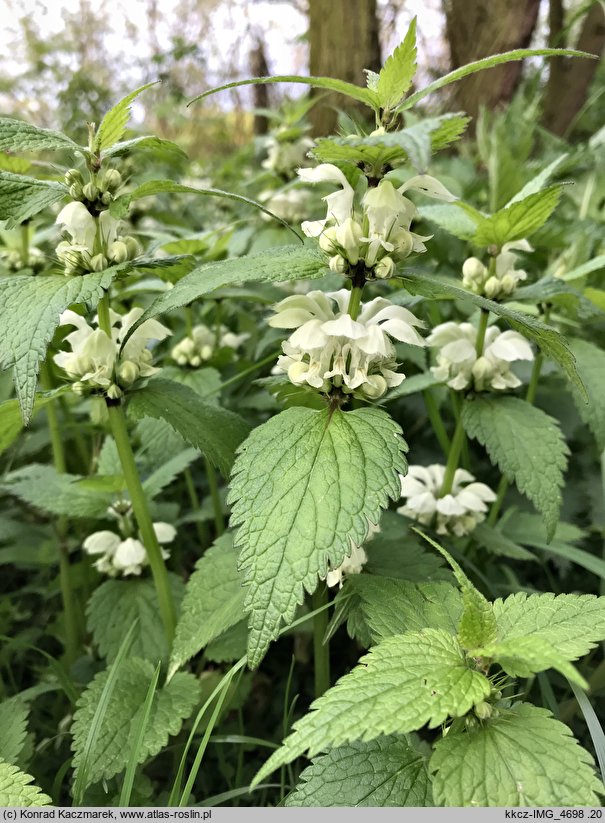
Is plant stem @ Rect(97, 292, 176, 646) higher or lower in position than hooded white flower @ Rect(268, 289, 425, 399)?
lower

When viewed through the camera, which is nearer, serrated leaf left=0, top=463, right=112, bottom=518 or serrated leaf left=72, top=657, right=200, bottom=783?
serrated leaf left=72, top=657, right=200, bottom=783

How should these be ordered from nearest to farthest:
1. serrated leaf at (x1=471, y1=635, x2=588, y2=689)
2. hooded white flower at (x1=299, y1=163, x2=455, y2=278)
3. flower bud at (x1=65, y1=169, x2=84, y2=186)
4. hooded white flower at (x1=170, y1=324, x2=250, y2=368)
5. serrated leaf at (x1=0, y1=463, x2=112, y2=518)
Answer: serrated leaf at (x1=471, y1=635, x2=588, y2=689) < hooded white flower at (x1=299, y1=163, x2=455, y2=278) < flower bud at (x1=65, y1=169, x2=84, y2=186) < serrated leaf at (x1=0, y1=463, x2=112, y2=518) < hooded white flower at (x1=170, y1=324, x2=250, y2=368)

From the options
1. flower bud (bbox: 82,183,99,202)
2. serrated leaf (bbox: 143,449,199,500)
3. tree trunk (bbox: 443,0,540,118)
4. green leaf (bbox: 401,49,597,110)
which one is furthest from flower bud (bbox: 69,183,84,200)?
tree trunk (bbox: 443,0,540,118)

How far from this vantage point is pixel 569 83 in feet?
13.6

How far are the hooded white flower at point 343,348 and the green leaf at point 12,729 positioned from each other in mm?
745

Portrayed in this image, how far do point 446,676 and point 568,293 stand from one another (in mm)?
812

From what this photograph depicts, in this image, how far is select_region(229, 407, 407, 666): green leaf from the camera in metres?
0.73

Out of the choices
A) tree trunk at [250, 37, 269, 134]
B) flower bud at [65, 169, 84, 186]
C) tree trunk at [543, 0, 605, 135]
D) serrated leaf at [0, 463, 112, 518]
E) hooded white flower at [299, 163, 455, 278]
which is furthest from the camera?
tree trunk at [250, 37, 269, 134]

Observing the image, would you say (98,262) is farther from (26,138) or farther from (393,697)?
(393,697)

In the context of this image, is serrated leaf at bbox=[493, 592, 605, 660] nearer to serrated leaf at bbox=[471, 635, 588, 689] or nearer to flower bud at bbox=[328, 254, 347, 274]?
serrated leaf at bbox=[471, 635, 588, 689]

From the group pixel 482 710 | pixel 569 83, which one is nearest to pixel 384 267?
pixel 482 710

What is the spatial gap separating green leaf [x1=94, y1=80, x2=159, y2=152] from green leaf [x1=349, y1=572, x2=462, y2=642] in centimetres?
79

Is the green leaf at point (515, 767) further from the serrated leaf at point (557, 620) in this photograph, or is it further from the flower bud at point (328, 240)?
the flower bud at point (328, 240)

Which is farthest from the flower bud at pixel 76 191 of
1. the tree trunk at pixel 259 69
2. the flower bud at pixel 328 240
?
the tree trunk at pixel 259 69
